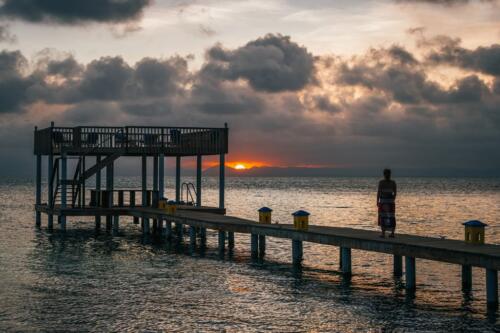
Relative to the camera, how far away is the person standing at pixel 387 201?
2136cm

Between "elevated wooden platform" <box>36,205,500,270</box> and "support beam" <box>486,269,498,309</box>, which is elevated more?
"elevated wooden platform" <box>36,205,500,270</box>

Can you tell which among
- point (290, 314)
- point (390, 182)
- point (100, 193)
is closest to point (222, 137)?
point (100, 193)

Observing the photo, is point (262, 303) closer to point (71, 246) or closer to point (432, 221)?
point (71, 246)

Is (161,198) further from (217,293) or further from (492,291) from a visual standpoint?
A: (492,291)

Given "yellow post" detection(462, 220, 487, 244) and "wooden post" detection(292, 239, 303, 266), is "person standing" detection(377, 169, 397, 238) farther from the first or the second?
"wooden post" detection(292, 239, 303, 266)

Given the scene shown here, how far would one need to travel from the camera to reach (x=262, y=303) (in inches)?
775

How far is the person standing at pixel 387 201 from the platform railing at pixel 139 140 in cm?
1771

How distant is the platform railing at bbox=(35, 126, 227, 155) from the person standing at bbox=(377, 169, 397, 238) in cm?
1771

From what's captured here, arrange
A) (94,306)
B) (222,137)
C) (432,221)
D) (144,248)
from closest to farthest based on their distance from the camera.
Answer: (94,306) < (144,248) < (222,137) < (432,221)

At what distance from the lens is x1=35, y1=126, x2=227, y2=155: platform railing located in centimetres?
3816

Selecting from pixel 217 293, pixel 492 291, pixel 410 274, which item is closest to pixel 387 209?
pixel 410 274

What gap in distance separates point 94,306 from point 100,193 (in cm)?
2090

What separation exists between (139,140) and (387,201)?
19615 mm

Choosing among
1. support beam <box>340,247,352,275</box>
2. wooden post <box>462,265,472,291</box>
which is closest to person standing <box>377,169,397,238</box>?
support beam <box>340,247,352,275</box>
